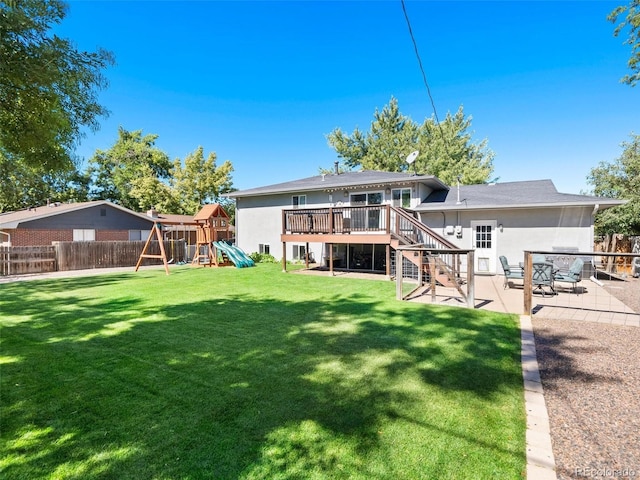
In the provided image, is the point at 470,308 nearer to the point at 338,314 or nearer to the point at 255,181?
the point at 338,314

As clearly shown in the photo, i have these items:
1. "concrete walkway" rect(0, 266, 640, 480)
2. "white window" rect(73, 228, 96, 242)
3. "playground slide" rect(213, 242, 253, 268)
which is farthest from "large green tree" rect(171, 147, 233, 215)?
"concrete walkway" rect(0, 266, 640, 480)

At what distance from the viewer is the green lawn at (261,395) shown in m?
2.41

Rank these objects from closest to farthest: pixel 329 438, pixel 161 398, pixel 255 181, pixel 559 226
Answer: pixel 329 438
pixel 161 398
pixel 559 226
pixel 255 181

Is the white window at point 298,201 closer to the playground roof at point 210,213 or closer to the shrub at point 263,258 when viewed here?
the shrub at point 263,258

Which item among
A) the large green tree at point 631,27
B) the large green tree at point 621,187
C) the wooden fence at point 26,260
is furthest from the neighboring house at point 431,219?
the wooden fence at point 26,260

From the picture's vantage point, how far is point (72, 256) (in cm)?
1602

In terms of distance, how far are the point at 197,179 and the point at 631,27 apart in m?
32.6

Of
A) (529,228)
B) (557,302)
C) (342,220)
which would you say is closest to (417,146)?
(529,228)

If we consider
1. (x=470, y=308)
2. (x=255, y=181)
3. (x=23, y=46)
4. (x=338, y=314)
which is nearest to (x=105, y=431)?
(x=23, y=46)

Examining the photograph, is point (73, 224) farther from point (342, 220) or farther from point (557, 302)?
point (557, 302)

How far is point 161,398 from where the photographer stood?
3.29 meters

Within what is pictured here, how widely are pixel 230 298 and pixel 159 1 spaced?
9.21 meters

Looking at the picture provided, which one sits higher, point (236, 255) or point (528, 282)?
point (236, 255)

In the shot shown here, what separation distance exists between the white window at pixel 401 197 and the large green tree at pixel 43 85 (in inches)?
455
